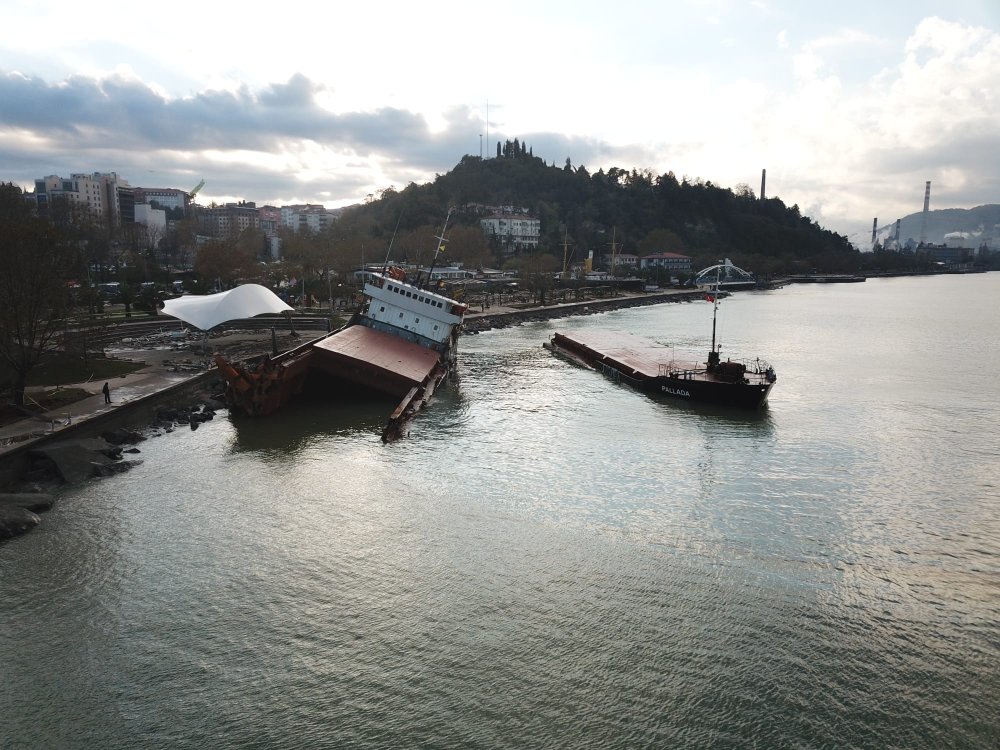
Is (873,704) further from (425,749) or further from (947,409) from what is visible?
(947,409)

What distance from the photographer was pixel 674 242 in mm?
159875

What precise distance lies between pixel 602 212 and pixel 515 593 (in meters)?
166

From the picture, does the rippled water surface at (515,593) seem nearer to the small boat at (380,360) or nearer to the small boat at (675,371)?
the small boat at (380,360)

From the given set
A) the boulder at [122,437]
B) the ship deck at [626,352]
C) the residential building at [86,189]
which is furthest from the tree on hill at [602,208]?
the boulder at [122,437]

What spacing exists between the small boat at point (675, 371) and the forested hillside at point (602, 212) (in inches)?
3804

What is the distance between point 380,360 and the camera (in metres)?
28.2

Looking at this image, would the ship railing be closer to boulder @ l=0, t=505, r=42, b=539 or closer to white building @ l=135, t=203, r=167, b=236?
boulder @ l=0, t=505, r=42, b=539

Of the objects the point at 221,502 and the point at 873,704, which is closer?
the point at 873,704

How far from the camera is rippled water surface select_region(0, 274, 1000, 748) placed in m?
9.87

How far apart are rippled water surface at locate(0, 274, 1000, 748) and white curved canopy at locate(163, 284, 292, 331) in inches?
429

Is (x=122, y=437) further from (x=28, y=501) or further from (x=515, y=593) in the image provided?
(x=515, y=593)

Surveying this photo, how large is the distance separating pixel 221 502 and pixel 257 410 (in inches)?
336

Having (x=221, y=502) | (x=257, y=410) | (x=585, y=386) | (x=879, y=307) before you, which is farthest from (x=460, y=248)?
(x=221, y=502)

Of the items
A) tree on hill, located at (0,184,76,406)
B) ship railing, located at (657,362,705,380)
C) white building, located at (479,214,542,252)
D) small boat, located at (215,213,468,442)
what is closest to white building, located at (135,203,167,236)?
white building, located at (479,214,542,252)
